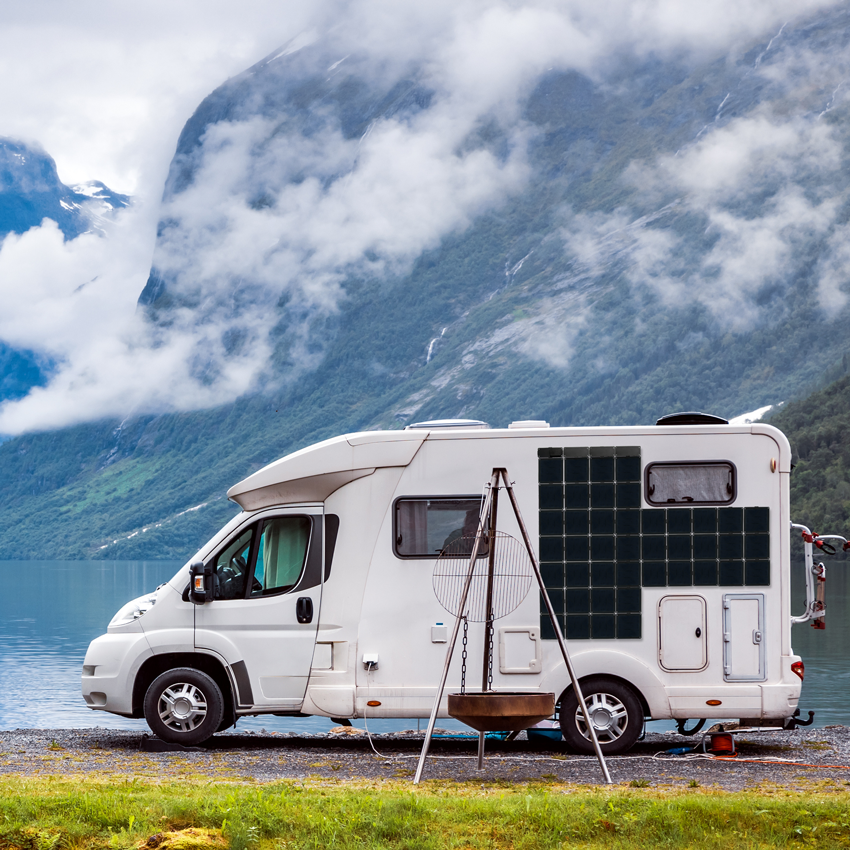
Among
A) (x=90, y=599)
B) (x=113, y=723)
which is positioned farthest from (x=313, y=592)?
(x=90, y=599)

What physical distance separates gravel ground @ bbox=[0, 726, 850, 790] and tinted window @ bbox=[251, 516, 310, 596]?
1817 millimetres

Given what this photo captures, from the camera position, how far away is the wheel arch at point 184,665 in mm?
13375

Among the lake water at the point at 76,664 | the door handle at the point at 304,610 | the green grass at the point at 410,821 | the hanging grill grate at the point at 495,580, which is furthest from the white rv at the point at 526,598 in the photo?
the lake water at the point at 76,664

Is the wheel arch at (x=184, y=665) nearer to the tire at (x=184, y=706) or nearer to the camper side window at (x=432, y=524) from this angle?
the tire at (x=184, y=706)

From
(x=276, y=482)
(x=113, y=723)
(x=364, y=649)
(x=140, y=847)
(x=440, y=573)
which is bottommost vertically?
(x=113, y=723)

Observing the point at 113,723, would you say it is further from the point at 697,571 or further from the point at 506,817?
the point at 506,817

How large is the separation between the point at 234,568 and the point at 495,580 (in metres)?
2.93

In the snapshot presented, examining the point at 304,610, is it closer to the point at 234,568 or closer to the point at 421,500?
the point at 234,568

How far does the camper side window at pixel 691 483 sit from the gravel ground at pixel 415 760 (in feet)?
8.81

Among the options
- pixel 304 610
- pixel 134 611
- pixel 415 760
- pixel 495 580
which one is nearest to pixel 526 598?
pixel 495 580

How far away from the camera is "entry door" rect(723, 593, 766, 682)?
12.6m

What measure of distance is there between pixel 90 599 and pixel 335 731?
92.6 meters

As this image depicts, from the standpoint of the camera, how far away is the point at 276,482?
528 inches

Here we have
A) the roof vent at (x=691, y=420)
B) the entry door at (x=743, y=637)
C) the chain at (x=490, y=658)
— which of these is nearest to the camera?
the chain at (x=490, y=658)
